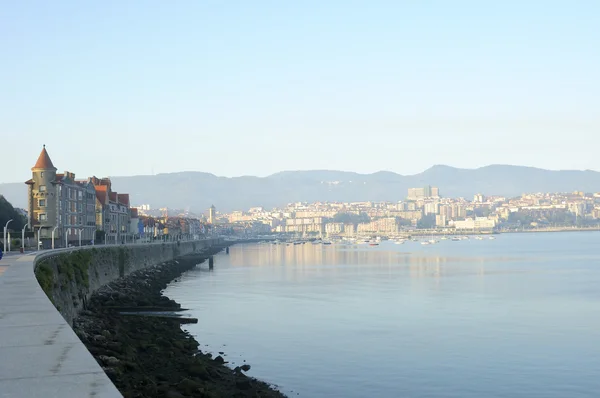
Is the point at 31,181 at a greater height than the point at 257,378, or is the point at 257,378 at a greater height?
the point at 31,181

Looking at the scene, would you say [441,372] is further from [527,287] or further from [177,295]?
[527,287]

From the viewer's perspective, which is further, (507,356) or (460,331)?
(460,331)

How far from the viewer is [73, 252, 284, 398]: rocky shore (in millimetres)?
24156

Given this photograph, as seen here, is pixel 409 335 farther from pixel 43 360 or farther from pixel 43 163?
pixel 43 163

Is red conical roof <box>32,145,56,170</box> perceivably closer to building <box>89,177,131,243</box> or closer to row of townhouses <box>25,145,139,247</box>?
row of townhouses <box>25,145,139,247</box>

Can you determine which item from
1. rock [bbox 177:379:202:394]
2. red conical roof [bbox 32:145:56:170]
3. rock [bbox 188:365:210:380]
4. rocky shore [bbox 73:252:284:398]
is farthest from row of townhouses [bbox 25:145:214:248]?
rock [bbox 177:379:202:394]

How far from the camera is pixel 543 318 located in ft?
186

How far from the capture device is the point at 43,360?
13586mm

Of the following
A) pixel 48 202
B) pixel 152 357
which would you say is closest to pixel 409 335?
pixel 152 357

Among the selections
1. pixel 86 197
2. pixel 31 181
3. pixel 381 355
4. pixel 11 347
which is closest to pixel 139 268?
pixel 31 181

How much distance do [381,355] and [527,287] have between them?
49.7 meters

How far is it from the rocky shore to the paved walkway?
3.66 metres

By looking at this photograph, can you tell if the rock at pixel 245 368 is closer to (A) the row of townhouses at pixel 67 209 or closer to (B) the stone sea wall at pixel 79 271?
(B) the stone sea wall at pixel 79 271

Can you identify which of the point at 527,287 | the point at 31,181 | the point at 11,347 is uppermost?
the point at 31,181
